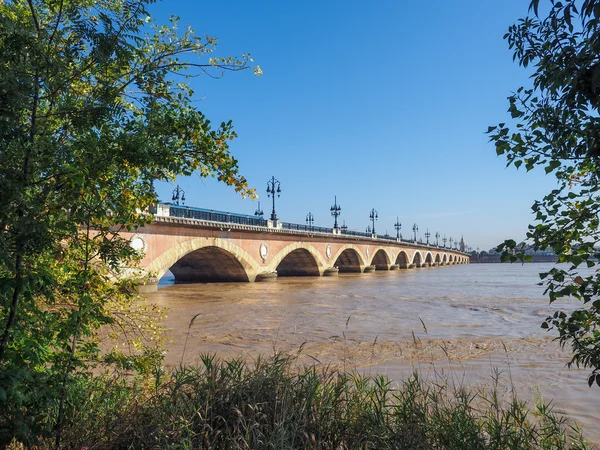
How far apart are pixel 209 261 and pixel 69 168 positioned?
1198 inches

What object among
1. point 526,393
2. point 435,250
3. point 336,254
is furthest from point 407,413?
point 435,250

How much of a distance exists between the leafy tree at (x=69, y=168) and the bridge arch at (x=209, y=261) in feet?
66.7

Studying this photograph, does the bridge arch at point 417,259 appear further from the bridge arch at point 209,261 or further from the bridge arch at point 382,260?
the bridge arch at point 209,261

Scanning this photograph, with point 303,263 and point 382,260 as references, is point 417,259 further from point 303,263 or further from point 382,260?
point 303,263

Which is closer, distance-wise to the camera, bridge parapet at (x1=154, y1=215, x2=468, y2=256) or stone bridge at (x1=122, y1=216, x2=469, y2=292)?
stone bridge at (x1=122, y1=216, x2=469, y2=292)

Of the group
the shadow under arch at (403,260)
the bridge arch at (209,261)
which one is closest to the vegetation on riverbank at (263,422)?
the bridge arch at (209,261)

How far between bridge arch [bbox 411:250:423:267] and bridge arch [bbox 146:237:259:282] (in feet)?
201

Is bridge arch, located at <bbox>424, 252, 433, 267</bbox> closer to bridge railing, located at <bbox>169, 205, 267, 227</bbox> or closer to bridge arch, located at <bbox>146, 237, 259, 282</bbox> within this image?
bridge arch, located at <bbox>146, 237, 259, 282</bbox>

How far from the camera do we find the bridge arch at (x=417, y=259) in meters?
89.0

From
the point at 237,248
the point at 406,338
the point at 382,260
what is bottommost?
the point at 406,338

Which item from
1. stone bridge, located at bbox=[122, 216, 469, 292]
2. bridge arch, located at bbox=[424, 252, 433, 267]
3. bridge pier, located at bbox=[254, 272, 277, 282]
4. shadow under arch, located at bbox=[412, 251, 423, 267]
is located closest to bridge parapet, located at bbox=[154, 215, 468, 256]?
stone bridge, located at bbox=[122, 216, 469, 292]

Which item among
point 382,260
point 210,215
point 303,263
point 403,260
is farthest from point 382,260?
point 210,215

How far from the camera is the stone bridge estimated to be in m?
23.0

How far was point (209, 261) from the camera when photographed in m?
32.2
